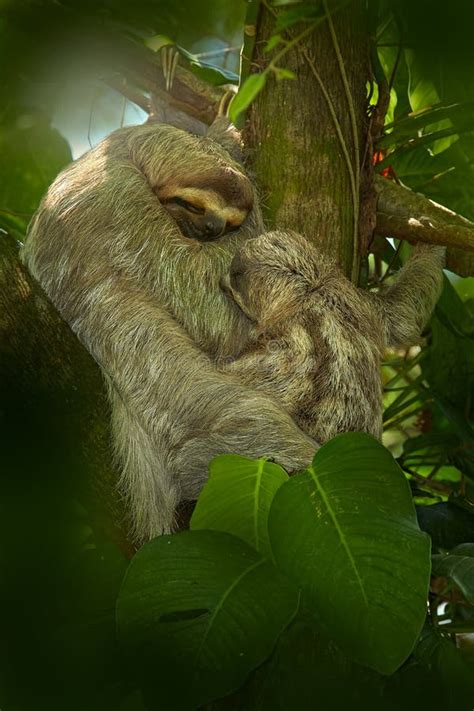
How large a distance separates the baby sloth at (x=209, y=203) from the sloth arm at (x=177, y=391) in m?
0.51

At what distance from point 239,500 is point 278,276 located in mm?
1441

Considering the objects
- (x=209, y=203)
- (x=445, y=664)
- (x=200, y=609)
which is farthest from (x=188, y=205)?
(x=445, y=664)

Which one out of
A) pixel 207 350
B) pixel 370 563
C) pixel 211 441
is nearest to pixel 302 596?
pixel 370 563

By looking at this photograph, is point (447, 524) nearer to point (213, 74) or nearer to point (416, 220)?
point (416, 220)

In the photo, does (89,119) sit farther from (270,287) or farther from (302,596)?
(302,596)

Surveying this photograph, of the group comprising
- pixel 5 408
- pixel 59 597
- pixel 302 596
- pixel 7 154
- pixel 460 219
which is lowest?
pixel 302 596

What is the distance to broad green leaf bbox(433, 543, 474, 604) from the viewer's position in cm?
293

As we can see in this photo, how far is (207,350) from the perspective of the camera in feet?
13.1

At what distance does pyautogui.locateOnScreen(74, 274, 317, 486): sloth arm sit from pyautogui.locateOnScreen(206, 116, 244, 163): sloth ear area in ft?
3.48

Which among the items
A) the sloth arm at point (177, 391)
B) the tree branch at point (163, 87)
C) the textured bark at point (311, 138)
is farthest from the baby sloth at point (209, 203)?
the tree branch at point (163, 87)

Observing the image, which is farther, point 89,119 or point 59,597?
point 89,119

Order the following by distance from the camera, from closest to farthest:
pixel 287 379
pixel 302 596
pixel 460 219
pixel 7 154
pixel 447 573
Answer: pixel 302 596, pixel 447 573, pixel 287 379, pixel 460 219, pixel 7 154

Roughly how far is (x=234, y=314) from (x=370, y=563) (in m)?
1.90

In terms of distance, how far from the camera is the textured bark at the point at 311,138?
3.87 m
